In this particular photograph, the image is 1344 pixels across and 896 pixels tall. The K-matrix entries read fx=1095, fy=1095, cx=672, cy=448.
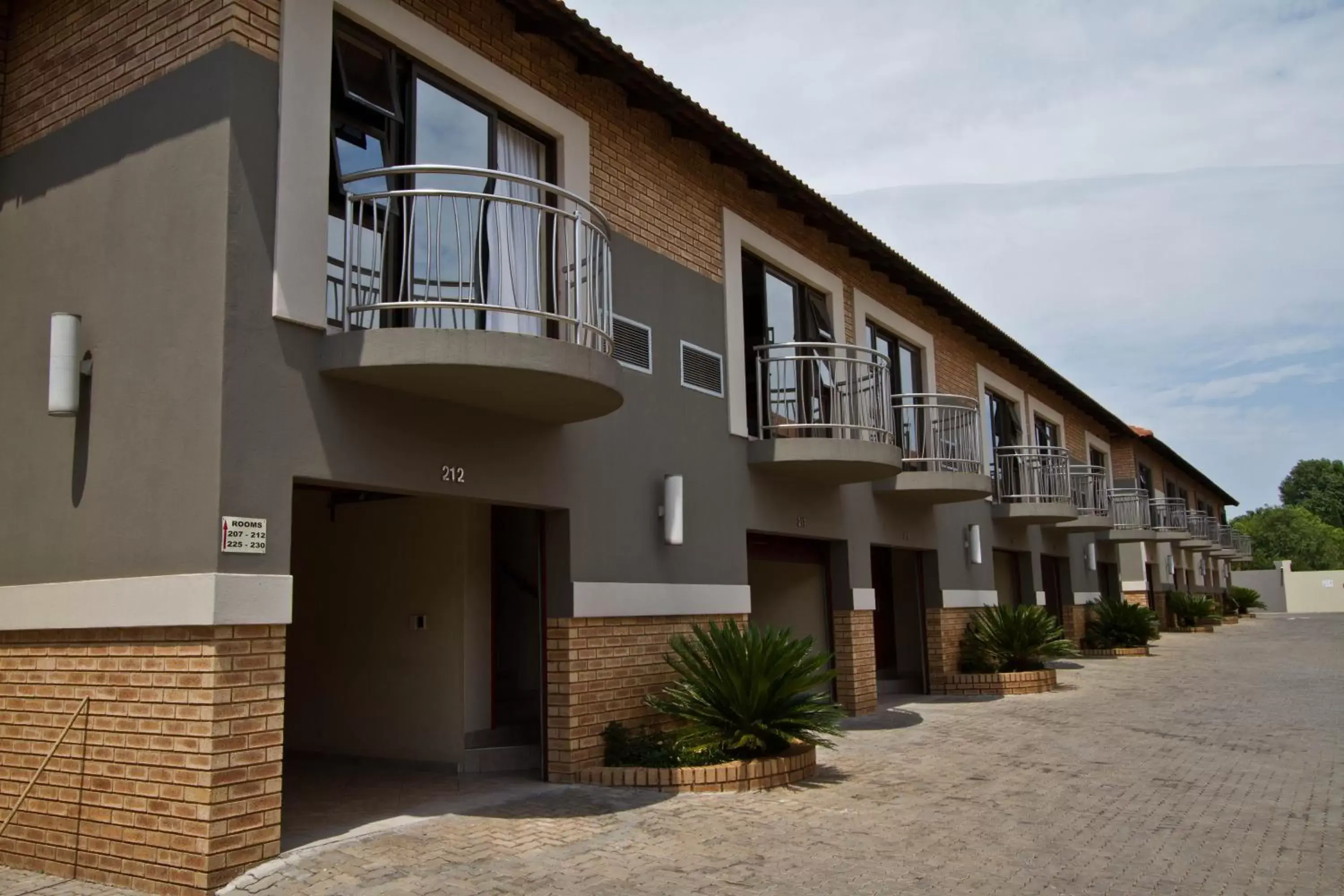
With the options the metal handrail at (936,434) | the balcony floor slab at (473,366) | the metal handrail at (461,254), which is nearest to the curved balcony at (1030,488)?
the metal handrail at (936,434)

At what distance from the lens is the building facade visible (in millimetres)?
6465

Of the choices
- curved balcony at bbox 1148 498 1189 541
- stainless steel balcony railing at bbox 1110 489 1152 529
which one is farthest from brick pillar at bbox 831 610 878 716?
curved balcony at bbox 1148 498 1189 541

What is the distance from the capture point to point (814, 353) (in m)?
13.8

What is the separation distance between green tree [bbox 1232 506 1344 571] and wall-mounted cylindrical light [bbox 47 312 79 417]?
282 ft

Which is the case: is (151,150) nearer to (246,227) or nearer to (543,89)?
(246,227)

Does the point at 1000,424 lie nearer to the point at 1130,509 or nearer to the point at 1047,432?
the point at 1047,432

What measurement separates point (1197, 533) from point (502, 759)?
3490 centimetres

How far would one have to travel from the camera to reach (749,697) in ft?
29.8

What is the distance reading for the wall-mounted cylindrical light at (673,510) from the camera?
32.8 feet

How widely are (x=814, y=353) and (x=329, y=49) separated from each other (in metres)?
7.84

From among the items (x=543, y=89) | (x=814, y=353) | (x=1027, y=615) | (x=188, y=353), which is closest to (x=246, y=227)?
(x=188, y=353)

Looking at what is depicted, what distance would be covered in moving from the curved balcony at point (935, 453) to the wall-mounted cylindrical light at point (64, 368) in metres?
9.91

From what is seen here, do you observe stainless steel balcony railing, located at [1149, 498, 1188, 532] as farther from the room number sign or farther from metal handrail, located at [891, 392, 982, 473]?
the room number sign

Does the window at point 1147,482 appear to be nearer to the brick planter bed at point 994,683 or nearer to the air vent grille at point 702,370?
the brick planter bed at point 994,683
